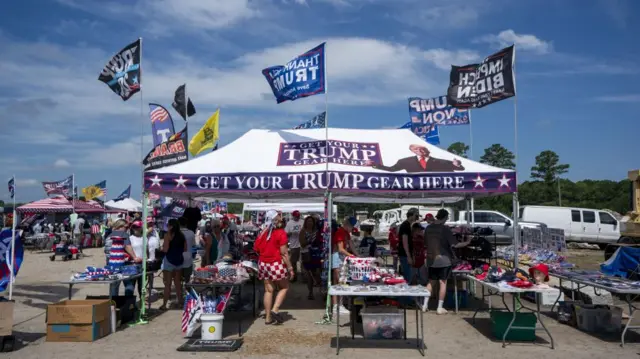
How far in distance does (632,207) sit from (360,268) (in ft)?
40.8

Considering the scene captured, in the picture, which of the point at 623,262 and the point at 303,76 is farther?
the point at 623,262

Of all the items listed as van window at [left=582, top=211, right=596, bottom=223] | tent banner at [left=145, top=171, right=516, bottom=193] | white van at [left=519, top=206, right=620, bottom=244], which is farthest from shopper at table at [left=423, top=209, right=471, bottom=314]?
van window at [left=582, top=211, right=596, bottom=223]

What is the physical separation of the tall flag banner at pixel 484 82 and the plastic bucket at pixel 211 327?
6276 millimetres

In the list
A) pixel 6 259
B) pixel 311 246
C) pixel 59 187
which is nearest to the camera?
pixel 6 259

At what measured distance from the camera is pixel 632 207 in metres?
16.0

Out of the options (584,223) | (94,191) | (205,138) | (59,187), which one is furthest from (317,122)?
(94,191)

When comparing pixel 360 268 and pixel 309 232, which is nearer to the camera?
pixel 360 268

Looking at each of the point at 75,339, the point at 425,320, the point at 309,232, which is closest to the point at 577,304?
the point at 425,320

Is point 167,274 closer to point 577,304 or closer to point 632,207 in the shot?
point 577,304

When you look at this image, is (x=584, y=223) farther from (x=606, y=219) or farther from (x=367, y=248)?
(x=367, y=248)

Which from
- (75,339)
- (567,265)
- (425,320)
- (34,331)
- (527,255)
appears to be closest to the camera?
(75,339)

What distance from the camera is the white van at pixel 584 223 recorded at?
23375mm

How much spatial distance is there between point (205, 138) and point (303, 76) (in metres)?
6.72

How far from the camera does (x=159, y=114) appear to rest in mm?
13672
